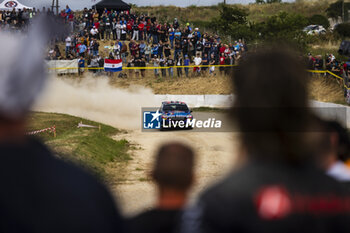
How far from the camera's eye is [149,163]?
50.4 ft

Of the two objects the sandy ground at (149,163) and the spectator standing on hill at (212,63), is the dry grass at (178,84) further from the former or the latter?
the sandy ground at (149,163)

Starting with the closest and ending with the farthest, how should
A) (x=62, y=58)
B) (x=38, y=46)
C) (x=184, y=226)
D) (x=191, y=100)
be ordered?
(x=184, y=226) < (x=38, y=46) < (x=191, y=100) < (x=62, y=58)

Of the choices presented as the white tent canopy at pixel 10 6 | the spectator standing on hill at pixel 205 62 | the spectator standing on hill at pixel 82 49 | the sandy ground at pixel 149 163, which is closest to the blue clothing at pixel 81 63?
the spectator standing on hill at pixel 82 49

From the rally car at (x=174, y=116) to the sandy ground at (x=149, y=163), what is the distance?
20.9 inches

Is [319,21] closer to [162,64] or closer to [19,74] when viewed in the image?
[162,64]

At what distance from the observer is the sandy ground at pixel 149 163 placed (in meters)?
12.1

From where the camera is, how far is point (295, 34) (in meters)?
37.9

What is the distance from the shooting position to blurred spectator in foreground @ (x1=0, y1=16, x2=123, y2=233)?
177 cm

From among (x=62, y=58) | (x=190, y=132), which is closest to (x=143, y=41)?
(x=62, y=58)

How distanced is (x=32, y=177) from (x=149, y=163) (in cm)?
1358

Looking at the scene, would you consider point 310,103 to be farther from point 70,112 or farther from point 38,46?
point 70,112

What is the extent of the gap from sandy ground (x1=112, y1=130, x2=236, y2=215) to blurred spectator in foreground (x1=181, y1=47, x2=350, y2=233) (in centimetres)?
509

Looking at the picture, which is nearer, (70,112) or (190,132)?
(190,132)

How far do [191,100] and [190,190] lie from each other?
103 ft
